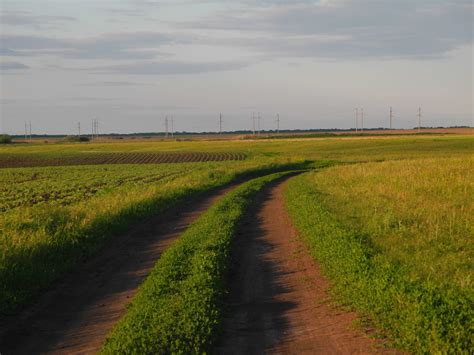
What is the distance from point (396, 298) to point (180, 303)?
3.50 m

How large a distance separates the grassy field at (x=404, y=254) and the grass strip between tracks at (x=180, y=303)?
7.79ft

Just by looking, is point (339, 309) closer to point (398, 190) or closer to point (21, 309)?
point (21, 309)

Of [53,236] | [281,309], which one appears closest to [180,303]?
[281,309]

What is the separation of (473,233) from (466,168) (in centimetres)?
1852

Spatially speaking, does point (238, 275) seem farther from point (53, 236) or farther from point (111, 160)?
point (111, 160)

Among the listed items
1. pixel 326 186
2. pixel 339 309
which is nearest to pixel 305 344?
pixel 339 309

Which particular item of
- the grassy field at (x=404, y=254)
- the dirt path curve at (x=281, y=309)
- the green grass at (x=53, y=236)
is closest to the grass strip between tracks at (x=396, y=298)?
the grassy field at (x=404, y=254)

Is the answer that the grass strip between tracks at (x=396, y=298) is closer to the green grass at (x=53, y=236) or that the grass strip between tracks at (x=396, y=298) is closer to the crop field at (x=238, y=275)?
the crop field at (x=238, y=275)

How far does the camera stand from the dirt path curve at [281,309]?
305 inches

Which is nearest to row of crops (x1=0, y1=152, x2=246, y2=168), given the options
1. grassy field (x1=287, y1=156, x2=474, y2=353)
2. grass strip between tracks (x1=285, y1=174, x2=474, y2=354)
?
grassy field (x1=287, y1=156, x2=474, y2=353)

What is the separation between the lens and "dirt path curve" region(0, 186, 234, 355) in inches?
323

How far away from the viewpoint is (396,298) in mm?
8914

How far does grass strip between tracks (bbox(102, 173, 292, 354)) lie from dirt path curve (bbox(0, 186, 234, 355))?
1.27 feet

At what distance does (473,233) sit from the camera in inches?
553
